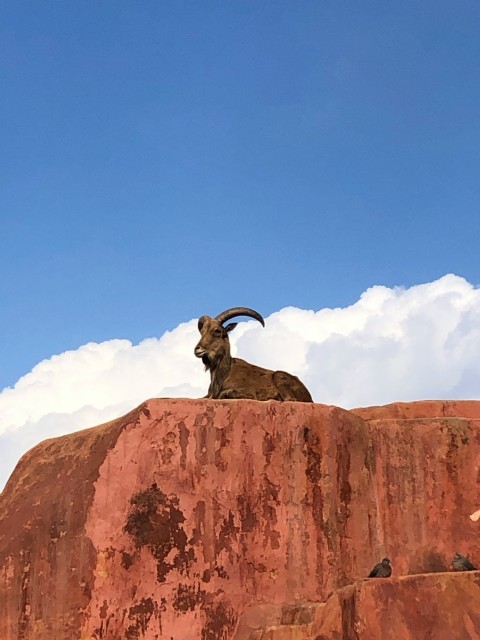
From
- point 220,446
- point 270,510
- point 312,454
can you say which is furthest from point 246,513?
point 312,454

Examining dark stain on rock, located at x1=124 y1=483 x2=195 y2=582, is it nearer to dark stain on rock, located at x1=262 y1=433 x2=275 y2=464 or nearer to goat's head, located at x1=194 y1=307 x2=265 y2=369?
dark stain on rock, located at x1=262 y1=433 x2=275 y2=464

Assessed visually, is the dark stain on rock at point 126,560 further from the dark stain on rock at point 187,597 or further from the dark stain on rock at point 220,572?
the dark stain on rock at point 220,572

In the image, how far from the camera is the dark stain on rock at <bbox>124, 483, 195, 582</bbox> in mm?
14430

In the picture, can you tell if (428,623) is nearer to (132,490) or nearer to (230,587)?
(230,587)

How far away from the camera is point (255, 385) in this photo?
1934cm

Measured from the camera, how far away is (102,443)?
50.8ft

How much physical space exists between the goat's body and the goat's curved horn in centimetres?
96

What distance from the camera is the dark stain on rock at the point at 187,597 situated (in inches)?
560

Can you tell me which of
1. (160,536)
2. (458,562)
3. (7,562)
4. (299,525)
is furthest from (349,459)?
(7,562)

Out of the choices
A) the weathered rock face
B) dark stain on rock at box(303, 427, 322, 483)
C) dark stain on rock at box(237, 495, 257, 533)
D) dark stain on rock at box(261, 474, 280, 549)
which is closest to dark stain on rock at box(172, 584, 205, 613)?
the weathered rock face

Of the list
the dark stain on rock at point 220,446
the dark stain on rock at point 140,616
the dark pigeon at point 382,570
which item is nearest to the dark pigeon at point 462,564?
the dark pigeon at point 382,570

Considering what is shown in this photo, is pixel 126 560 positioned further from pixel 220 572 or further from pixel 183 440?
pixel 183 440

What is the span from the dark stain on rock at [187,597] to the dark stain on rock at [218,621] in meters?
0.16

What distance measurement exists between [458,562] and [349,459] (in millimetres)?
2652
